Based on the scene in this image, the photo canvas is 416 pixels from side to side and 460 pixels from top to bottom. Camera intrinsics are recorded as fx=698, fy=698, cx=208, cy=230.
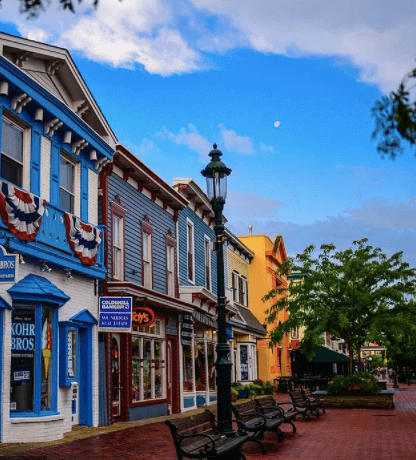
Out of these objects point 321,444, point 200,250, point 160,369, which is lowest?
point 321,444

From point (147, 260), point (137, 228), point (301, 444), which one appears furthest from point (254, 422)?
point (147, 260)

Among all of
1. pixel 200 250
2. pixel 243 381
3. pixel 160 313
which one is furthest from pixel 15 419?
pixel 243 381

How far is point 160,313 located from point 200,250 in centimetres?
695

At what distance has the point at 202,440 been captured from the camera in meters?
11.0

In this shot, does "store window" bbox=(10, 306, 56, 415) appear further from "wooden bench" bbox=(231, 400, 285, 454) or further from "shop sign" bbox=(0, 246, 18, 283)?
"wooden bench" bbox=(231, 400, 285, 454)

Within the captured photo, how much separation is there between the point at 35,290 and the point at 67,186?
3657 millimetres

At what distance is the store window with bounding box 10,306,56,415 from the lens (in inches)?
555

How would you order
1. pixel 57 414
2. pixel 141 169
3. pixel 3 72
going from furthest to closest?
pixel 141 169 → pixel 57 414 → pixel 3 72

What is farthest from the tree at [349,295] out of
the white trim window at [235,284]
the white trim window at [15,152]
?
the white trim window at [15,152]

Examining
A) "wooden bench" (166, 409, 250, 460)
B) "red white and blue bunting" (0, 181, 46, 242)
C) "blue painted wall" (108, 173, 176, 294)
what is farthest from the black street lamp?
"blue painted wall" (108, 173, 176, 294)

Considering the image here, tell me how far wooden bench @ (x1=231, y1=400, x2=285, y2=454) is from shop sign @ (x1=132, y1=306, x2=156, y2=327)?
13.1ft

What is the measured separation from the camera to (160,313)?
21922 mm

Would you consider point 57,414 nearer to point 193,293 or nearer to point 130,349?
point 130,349

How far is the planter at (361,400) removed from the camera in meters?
24.8
